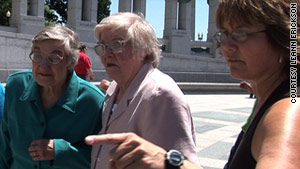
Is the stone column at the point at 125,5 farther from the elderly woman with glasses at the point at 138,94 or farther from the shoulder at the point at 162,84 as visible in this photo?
the shoulder at the point at 162,84

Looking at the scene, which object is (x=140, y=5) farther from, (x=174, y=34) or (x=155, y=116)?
(x=155, y=116)

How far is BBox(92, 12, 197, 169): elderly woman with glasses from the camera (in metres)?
2.07

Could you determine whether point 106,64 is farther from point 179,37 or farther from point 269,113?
point 179,37

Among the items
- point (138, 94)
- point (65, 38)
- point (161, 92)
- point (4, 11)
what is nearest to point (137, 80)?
point (138, 94)

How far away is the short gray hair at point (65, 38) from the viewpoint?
2580 millimetres

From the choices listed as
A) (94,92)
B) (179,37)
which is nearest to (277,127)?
(94,92)

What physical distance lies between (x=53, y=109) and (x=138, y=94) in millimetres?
720

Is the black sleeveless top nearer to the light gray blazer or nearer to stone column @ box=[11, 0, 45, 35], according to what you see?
the light gray blazer

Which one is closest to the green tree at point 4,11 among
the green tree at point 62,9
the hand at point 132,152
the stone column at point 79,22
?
the green tree at point 62,9

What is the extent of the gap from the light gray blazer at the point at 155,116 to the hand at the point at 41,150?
33 centimetres

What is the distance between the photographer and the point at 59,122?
2.58 metres

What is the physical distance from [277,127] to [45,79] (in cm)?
182

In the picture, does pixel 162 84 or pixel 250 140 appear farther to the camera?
pixel 162 84

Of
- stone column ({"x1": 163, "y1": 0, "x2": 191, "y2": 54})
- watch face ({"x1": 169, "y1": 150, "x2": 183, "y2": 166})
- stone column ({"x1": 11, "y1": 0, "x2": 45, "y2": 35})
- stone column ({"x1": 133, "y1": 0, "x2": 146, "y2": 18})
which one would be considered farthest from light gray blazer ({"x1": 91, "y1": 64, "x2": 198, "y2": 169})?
stone column ({"x1": 133, "y1": 0, "x2": 146, "y2": 18})
